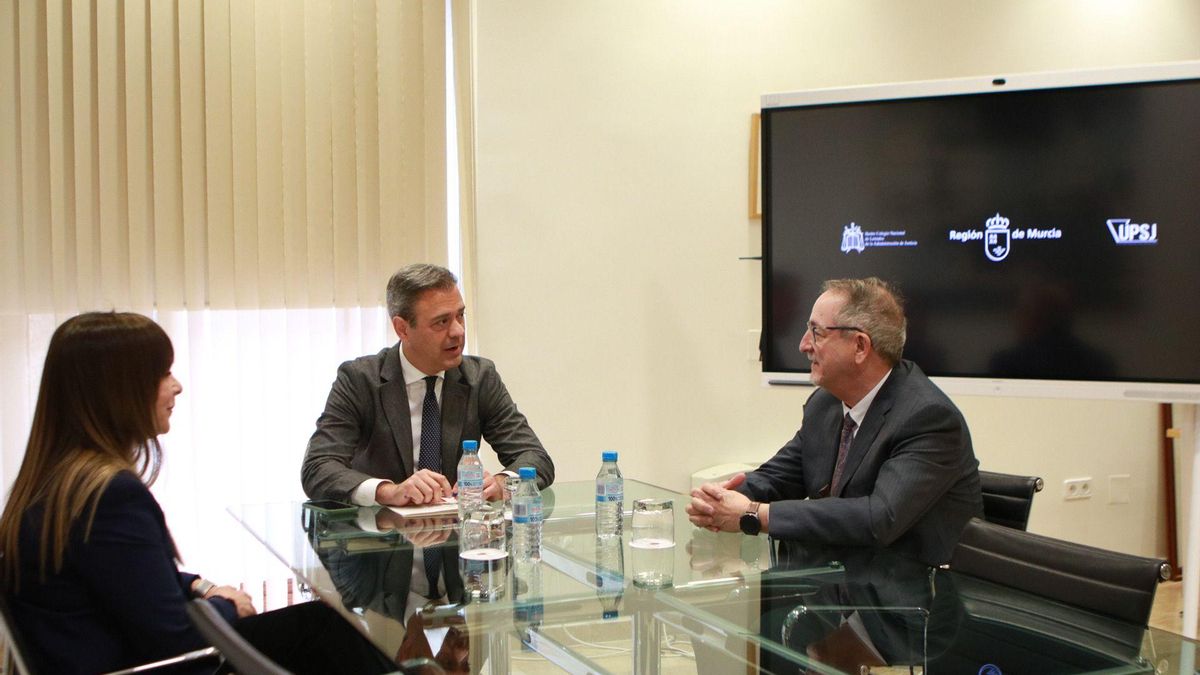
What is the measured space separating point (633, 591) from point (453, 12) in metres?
2.94

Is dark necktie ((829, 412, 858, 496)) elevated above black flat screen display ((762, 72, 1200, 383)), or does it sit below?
below

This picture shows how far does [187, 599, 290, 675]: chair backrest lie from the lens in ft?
4.80

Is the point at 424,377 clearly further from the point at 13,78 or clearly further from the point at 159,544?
the point at 13,78

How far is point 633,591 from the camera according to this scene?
86.7 inches

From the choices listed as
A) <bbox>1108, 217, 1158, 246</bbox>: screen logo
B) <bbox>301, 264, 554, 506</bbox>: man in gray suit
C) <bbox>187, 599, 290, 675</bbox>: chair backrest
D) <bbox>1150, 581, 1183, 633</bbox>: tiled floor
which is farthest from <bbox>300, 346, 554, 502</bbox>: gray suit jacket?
<bbox>1150, 581, 1183, 633</bbox>: tiled floor

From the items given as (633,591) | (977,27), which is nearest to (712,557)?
(633,591)

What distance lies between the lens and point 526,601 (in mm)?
2129

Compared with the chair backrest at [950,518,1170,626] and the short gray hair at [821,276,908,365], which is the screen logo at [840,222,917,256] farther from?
the chair backrest at [950,518,1170,626]

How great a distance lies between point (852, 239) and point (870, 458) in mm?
1584

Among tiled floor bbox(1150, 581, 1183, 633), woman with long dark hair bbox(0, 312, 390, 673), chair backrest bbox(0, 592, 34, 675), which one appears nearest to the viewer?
chair backrest bbox(0, 592, 34, 675)

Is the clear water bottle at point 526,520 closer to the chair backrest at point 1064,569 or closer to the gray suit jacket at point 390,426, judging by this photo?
the gray suit jacket at point 390,426

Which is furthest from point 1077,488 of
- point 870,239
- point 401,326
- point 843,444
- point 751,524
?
point 401,326

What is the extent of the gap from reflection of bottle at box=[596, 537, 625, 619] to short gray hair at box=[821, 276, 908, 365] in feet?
2.80

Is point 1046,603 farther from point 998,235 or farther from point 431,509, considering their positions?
point 998,235
